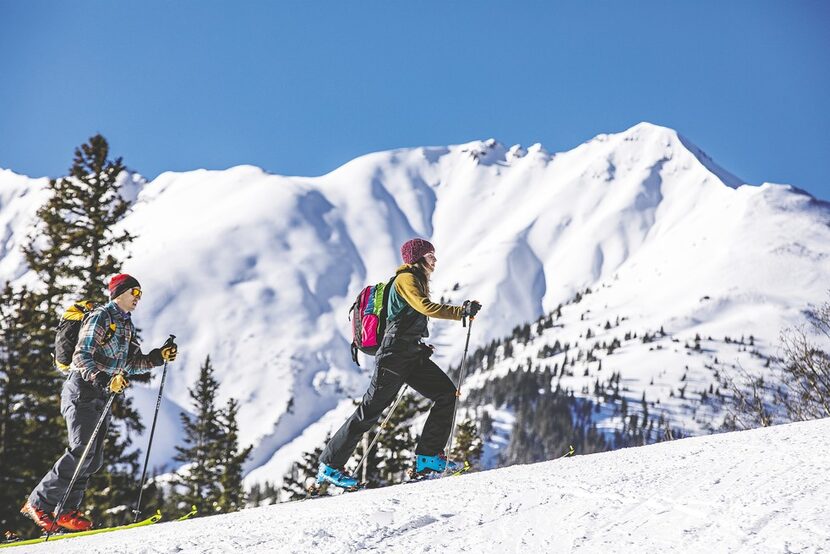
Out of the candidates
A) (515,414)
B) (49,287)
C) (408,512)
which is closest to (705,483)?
(408,512)

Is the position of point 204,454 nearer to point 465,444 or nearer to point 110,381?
point 465,444

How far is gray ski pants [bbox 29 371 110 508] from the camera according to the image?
7148 millimetres

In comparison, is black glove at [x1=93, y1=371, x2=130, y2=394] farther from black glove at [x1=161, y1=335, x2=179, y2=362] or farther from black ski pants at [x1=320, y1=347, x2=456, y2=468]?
black ski pants at [x1=320, y1=347, x2=456, y2=468]

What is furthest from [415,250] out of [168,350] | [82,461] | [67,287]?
[67,287]

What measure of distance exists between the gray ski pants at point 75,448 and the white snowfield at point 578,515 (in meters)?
1.76

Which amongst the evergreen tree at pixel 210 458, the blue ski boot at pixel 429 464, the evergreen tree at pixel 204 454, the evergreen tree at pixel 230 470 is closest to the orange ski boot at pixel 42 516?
the blue ski boot at pixel 429 464

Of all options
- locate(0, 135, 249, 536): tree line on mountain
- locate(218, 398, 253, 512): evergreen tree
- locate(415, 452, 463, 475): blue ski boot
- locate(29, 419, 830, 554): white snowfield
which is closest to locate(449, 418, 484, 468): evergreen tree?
locate(218, 398, 253, 512): evergreen tree

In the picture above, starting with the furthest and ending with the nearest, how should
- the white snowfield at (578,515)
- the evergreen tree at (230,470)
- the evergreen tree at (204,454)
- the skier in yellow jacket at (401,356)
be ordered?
the evergreen tree at (230,470), the evergreen tree at (204,454), the skier in yellow jacket at (401,356), the white snowfield at (578,515)

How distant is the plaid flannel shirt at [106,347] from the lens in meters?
7.17

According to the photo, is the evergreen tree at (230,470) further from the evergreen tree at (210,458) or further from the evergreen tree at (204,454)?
the evergreen tree at (204,454)

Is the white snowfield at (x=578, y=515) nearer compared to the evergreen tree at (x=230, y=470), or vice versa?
the white snowfield at (x=578, y=515)

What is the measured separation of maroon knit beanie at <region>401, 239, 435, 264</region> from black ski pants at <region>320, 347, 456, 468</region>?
0.96 m

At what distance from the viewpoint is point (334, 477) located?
22.9 ft

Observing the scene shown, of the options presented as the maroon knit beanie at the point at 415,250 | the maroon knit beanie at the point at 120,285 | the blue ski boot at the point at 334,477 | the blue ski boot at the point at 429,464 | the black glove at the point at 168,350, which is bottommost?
the blue ski boot at the point at 334,477
